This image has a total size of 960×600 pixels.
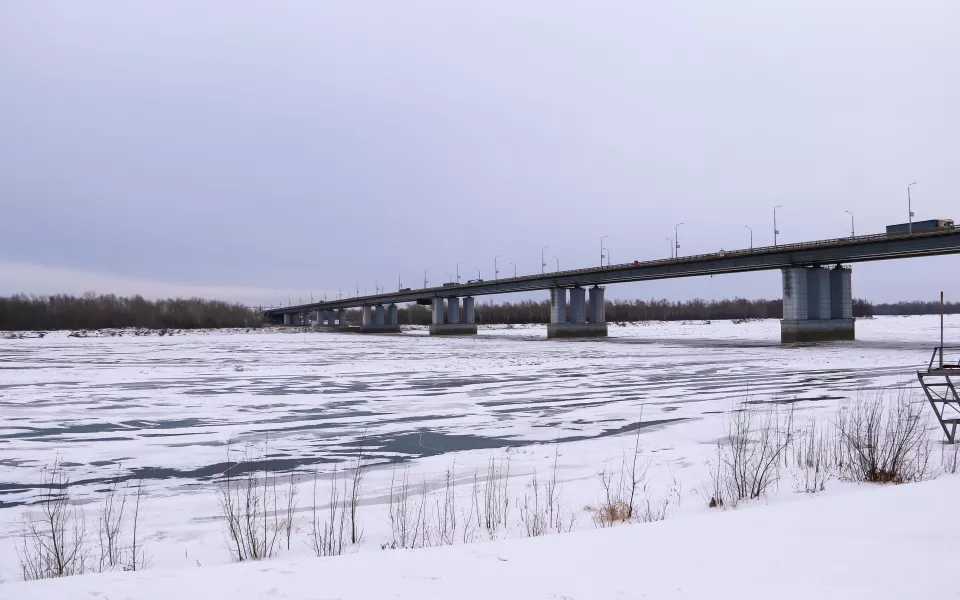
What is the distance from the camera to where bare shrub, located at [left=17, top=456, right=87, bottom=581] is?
741cm

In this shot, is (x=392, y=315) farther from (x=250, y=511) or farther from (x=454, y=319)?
(x=250, y=511)

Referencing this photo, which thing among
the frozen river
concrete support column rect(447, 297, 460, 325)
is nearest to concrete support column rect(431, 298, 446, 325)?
concrete support column rect(447, 297, 460, 325)

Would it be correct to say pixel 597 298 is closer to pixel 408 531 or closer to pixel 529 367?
pixel 529 367

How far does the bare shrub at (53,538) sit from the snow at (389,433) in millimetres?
203

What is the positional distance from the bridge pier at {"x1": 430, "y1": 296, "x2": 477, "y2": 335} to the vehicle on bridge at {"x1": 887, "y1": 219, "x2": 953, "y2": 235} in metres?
72.6

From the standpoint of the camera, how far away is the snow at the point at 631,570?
19.7ft

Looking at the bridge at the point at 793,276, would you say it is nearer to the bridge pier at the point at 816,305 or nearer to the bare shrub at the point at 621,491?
the bridge pier at the point at 816,305

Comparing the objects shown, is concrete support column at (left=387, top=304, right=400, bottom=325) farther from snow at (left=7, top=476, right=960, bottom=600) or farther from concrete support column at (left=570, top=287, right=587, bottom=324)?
snow at (left=7, top=476, right=960, bottom=600)

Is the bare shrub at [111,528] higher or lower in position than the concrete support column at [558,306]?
lower

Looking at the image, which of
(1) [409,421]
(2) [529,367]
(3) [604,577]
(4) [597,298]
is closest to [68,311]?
(4) [597,298]

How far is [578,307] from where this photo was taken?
95.8 m

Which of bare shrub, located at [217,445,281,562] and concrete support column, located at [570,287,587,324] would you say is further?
concrete support column, located at [570,287,587,324]

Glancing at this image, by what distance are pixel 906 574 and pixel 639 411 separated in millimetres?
13502

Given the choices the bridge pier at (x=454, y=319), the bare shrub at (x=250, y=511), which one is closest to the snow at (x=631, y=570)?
the bare shrub at (x=250, y=511)
